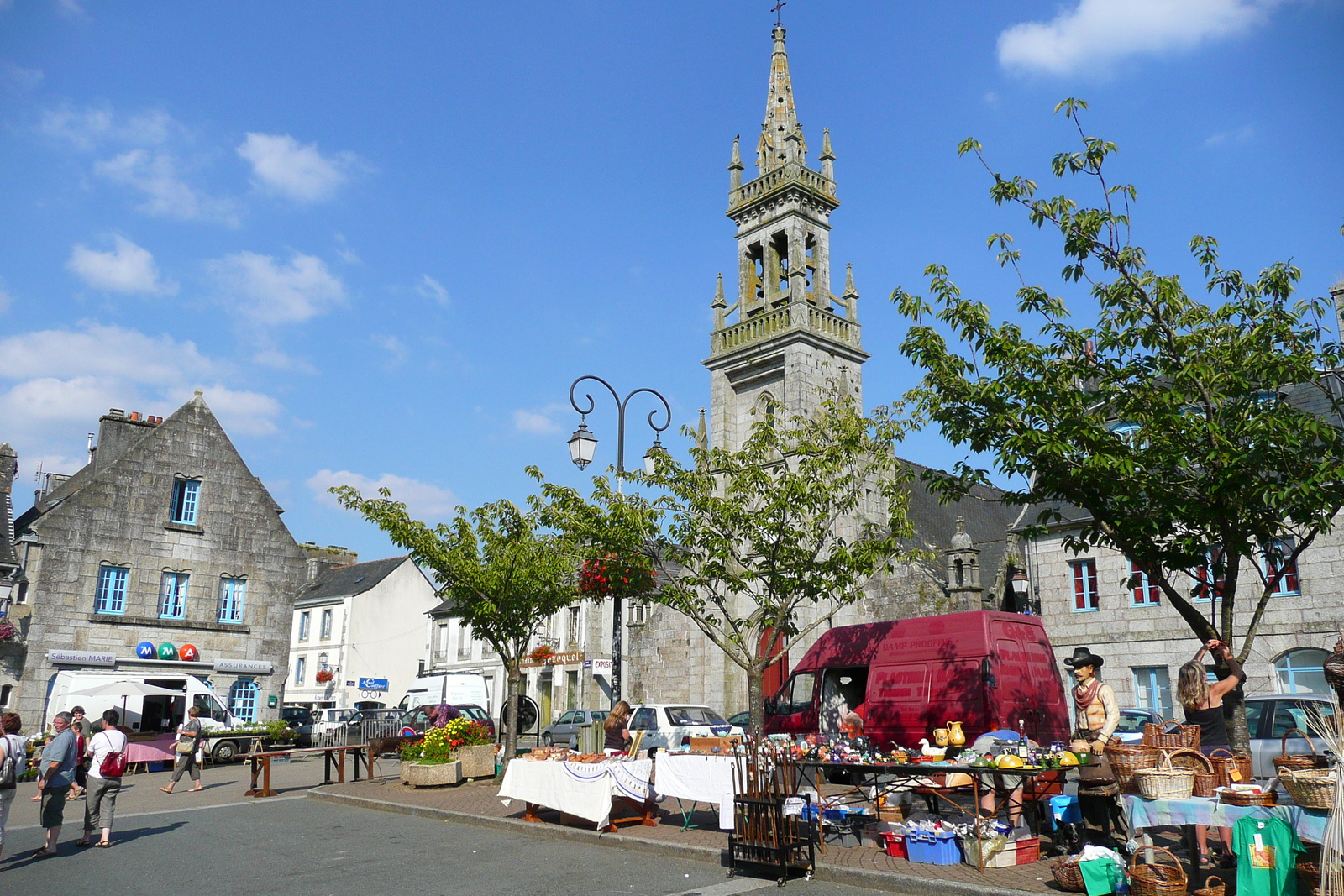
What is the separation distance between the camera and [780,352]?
28.7m

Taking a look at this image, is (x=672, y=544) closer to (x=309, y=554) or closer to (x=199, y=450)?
(x=199, y=450)

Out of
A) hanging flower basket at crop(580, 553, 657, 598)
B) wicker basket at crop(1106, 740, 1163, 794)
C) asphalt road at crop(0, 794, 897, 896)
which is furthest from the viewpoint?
hanging flower basket at crop(580, 553, 657, 598)

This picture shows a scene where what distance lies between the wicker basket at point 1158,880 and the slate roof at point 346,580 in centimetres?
4289

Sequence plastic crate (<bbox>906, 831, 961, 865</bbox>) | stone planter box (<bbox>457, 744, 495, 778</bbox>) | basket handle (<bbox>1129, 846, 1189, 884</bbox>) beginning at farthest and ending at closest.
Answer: stone planter box (<bbox>457, 744, 495, 778</bbox>), plastic crate (<bbox>906, 831, 961, 865</bbox>), basket handle (<bbox>1129, 846, 1189, 884</bbox>)

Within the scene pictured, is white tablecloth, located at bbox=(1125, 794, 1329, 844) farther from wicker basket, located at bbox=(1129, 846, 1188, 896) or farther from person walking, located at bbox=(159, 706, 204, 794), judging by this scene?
person walking, located at bbox=(159, 706, 204, 794)

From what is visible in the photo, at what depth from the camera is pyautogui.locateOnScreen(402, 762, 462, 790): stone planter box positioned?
52.1 ft

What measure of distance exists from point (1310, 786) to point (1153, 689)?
18141mm

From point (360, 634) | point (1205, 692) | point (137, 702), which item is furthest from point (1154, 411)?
point (360, 634)

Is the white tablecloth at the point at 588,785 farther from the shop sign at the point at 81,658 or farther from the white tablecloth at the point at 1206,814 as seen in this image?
the shop sign at the point at 81,658

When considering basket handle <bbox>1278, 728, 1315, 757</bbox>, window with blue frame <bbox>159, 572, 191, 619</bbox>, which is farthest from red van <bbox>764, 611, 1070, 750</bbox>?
window with blue frame <bbox>159, 572, 191, 619</bbox>

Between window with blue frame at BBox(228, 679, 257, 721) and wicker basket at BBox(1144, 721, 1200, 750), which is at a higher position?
wicker basket at BBox(1144, 721, 1200, 750)

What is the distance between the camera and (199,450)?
29656 mm

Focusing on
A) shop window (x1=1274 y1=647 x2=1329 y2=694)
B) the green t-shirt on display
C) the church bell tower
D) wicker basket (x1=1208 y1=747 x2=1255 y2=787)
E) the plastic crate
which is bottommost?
the plastic crate

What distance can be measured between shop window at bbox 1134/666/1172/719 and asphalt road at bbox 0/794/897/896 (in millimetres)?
16630
